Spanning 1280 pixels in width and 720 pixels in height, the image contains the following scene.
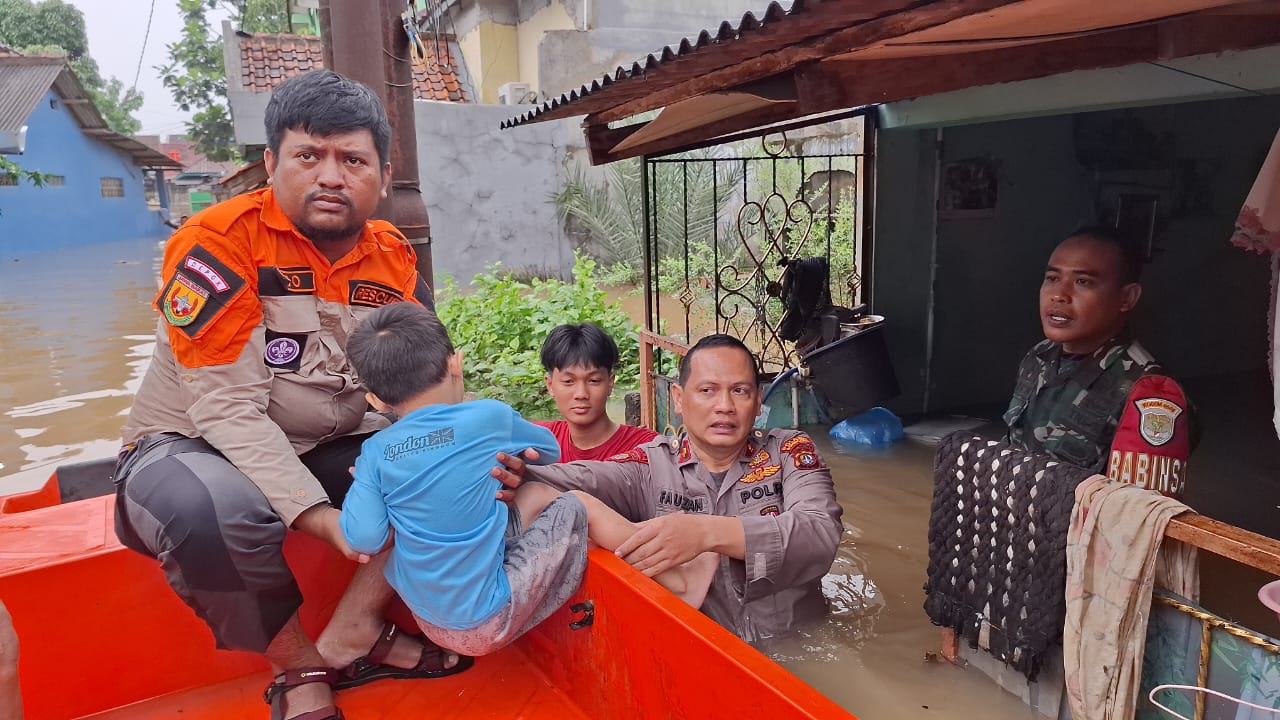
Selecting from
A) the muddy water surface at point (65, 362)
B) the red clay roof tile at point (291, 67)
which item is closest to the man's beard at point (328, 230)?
the muddy water surface at point (65, 362)

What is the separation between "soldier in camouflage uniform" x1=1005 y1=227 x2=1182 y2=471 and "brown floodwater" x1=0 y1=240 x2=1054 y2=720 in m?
0.92

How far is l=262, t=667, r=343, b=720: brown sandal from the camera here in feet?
7.05

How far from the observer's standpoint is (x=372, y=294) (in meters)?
2.58

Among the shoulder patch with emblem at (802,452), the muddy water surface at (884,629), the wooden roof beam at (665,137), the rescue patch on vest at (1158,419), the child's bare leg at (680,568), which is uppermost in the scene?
the wooden roof beam at (665,137)

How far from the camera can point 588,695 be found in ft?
7.34

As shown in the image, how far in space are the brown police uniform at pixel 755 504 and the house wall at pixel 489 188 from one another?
9.42 m

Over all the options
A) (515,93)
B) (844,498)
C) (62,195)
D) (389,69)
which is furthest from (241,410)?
(62,195)


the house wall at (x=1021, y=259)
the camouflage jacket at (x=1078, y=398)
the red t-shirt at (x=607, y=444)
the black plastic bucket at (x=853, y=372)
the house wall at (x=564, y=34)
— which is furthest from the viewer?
the house wall at (x=564, y=34)

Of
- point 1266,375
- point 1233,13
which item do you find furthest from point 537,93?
point 1233,13

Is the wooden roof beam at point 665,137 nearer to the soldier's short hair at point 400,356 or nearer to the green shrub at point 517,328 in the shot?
the soldier's short hair at point 400,356

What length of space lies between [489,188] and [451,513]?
11029mm

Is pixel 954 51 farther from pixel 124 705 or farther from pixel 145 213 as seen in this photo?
pixel 145 213

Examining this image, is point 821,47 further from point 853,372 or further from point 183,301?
point 853,372

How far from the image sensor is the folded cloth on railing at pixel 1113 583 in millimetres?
1812
